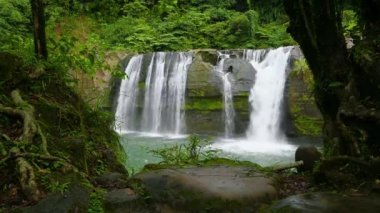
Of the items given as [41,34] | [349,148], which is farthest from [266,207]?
[41,34]

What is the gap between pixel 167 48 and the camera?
21.5 m

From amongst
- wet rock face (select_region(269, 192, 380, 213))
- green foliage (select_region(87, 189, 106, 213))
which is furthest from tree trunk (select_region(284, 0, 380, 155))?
green foliage (select_region(87, 189, 106, 213))

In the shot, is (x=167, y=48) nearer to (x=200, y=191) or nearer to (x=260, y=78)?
(x=260, y=78)

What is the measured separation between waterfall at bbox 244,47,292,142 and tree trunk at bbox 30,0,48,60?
1079 cm

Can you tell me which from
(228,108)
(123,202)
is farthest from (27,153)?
(228,108)

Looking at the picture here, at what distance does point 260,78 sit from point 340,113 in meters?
12.4

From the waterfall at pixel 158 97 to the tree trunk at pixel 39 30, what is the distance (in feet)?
35.8

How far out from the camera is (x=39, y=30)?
18.7ft

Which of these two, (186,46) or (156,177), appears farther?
(186,46)

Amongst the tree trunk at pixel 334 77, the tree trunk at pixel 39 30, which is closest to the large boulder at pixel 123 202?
the tree trunk at pixel 334 77

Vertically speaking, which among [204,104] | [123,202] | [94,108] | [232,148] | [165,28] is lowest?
[232,148]

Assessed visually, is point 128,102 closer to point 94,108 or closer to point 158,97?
point 158,97

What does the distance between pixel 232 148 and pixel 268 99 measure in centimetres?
302

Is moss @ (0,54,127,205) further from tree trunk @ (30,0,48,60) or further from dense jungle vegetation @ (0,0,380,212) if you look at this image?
tree trunk @ (30,0,48,60)
